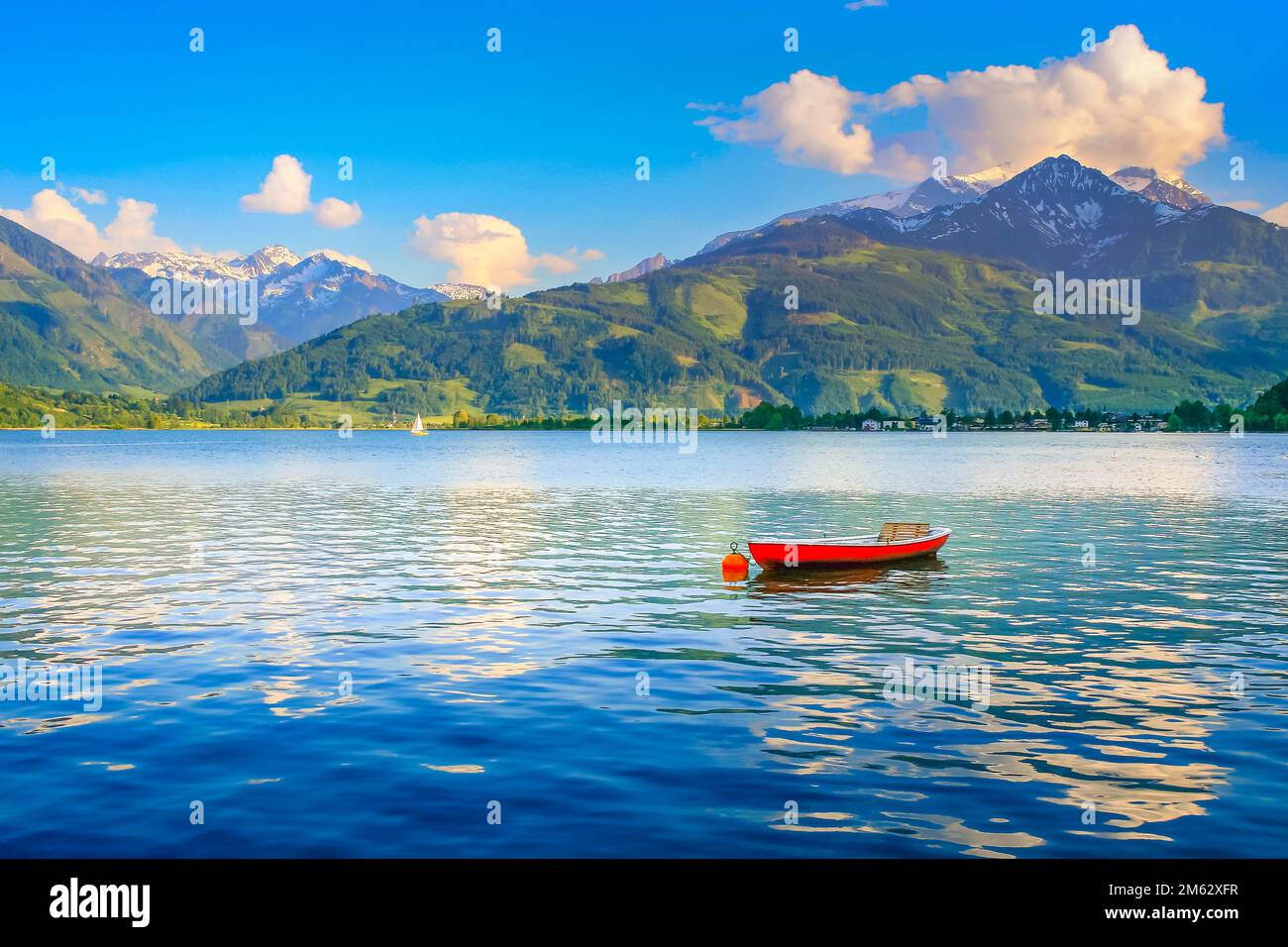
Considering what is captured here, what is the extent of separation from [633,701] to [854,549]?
3023 centimetres

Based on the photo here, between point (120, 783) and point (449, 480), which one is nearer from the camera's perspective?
point (120, 783)

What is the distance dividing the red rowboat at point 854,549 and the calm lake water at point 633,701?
5.29 feet

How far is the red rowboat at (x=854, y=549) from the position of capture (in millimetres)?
56625

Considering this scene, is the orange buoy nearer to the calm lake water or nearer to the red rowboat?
the red rowboat

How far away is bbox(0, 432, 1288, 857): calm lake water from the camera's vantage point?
20906mm

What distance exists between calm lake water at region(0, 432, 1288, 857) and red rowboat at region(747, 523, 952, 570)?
1.61 m

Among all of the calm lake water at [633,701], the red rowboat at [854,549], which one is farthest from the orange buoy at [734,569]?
the calm lake water at [633,701]

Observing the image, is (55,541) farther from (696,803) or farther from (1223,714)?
(1223,714)

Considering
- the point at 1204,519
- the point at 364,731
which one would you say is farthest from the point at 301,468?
the point at 364,731

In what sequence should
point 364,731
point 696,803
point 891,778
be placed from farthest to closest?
point 364,731, point 891,778, point 696,803

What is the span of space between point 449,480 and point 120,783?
132678mm

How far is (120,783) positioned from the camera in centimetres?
2323

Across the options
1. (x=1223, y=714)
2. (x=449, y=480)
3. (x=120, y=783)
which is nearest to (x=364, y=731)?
(x=120, y=783)
